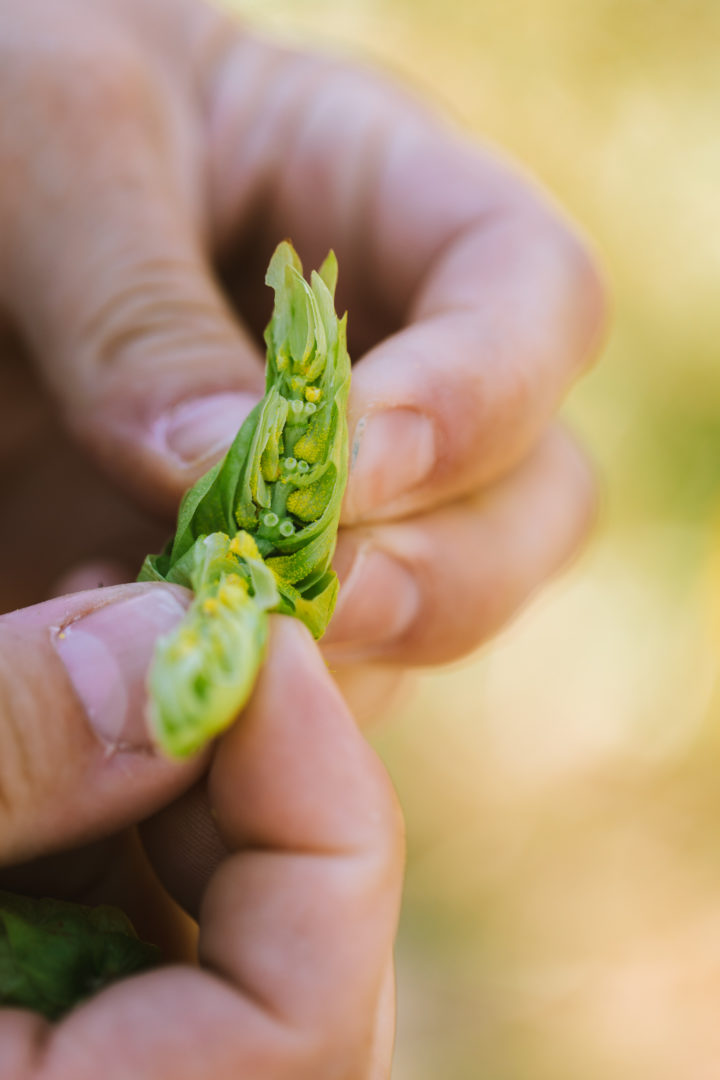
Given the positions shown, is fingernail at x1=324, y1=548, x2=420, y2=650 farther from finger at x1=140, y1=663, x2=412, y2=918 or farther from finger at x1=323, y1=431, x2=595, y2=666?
finger at x1=140, y1=663, x2=412, y2=918

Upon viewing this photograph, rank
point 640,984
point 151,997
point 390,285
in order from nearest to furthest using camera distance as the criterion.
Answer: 1. point 151,997
2. point 390,285
3. point 640,984

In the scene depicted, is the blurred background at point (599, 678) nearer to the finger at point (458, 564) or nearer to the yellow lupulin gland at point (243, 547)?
the finger at point (458, 564)

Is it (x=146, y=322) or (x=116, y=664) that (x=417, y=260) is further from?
(x=116, y=664)

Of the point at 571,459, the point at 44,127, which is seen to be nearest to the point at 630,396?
the point at 571,459

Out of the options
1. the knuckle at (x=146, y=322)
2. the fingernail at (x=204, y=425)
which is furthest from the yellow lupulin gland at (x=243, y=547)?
the knuckle at (x=146, y=322)

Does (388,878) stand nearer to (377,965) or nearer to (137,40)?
(377,965)
